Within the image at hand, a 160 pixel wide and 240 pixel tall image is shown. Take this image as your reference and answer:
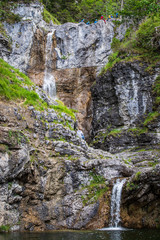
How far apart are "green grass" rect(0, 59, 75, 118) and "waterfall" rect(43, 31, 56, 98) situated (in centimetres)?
1369

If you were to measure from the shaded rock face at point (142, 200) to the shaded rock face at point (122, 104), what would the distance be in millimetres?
9525

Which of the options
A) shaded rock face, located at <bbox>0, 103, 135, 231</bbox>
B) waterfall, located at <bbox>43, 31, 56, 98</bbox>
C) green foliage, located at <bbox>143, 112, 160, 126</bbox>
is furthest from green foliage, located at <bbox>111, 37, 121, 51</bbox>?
shaded rock face, located at <bbox>0, 103, 135, 231</bbox>

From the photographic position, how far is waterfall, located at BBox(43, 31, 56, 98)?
31.0 m

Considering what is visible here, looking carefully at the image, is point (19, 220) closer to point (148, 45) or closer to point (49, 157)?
point (49, 157)

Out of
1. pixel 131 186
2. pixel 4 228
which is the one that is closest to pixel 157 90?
pixel 131 186

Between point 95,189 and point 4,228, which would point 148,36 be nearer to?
point 95,189

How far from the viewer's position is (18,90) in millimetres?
14984

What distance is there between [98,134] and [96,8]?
29.4m

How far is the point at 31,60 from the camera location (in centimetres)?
3155

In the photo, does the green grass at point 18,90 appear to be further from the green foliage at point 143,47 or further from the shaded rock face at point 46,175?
the green foliage at point 143,47

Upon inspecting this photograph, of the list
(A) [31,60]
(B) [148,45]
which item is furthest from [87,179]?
(A) [31,60]

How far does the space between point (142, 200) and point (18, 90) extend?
1010 cm

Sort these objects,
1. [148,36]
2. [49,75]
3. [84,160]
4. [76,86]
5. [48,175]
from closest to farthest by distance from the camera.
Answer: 1. [48,175]
2. [84,160]
3. [148,36]
4. [76,86]
5. [49,75]

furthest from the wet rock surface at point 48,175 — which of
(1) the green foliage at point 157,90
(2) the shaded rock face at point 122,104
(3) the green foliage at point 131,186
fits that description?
(1) the green foliage at point 157,90
